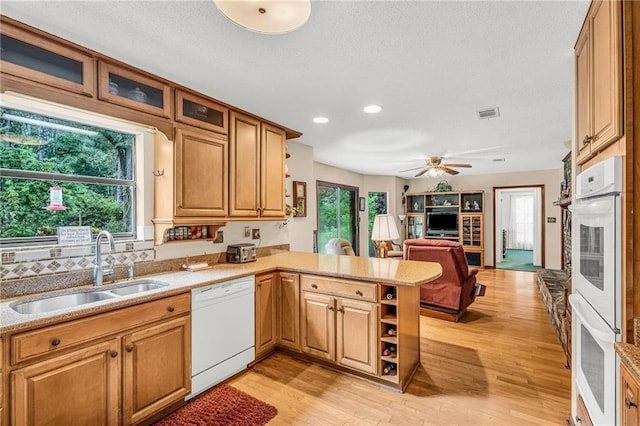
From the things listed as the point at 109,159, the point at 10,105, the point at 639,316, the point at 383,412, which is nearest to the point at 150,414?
the point at 383,412

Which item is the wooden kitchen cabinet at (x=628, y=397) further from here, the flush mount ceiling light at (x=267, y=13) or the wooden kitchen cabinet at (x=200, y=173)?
the wooden kitchen cabinet at (x=200, y=173)

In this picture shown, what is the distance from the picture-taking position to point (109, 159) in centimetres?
246

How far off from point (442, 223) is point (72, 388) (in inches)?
302

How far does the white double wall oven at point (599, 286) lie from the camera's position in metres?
1.21

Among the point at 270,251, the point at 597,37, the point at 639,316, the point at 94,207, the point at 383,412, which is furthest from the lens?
the point at 270,251

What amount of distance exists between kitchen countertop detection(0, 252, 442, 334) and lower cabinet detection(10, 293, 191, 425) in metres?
0.06

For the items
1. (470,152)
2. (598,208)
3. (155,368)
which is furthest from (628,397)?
(470,152)

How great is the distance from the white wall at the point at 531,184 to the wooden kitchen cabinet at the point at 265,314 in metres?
6.36

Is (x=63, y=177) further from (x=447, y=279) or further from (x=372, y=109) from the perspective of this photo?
(x=447, y=279)

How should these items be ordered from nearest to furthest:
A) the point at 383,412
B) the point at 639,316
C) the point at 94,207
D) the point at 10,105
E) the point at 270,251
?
the point at 639,316, the point at 10,105, the point at 383,412, the point at 94,207, the point at 270,251

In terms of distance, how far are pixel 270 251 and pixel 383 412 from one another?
2.17 meters

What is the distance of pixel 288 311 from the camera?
2.87 metres

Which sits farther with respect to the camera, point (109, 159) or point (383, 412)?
point (109, 159)

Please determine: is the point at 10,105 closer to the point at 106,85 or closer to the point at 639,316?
the point at 106,85
